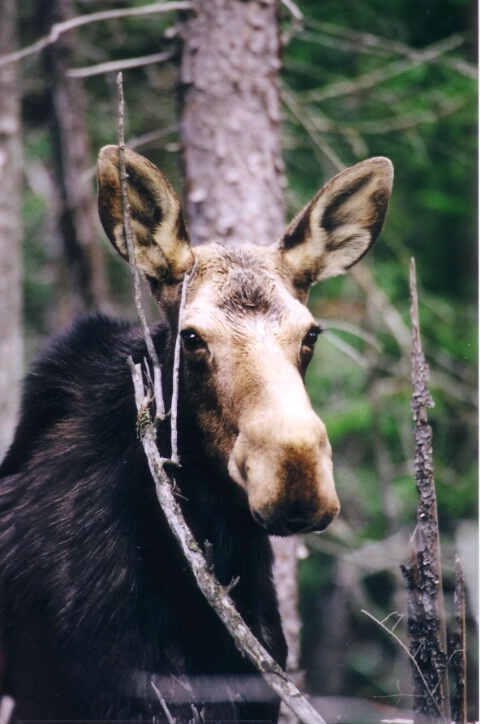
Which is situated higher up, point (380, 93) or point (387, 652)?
point (380, 93)

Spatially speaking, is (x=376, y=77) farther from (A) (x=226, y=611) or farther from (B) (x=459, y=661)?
(A) (x=226, y=611)

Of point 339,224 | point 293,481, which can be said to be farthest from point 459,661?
point 339,224

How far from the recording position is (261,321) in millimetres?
3443

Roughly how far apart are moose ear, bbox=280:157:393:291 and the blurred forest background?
2.01 m

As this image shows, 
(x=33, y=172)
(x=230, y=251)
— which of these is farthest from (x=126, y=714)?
(x=33, y=172)

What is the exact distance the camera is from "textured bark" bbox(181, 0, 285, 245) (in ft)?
18.4

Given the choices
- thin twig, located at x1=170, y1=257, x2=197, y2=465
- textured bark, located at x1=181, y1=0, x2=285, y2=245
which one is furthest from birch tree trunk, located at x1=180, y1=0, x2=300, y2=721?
thin twig, located at x1=170, y1=257, x2=197, y2=465

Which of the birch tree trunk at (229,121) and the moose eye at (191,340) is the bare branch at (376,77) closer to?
the birch tree trunk at (229,121)

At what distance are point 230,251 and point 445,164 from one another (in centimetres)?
493

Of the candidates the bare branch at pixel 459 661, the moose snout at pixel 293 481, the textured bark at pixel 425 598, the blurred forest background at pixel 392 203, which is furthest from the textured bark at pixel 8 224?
the bare branch at pixel 459 661

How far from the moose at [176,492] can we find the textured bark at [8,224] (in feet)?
10.9

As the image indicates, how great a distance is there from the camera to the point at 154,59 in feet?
19.1

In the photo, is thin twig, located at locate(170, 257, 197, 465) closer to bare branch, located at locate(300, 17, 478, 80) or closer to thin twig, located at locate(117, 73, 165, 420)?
thin twig, located at locate(117, 73, 165, 420)

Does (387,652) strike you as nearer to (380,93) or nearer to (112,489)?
(380,93)
